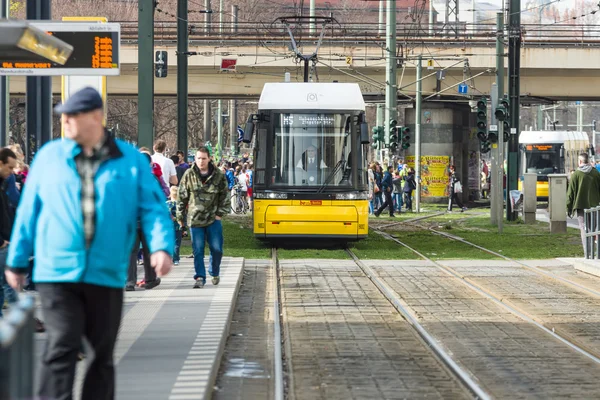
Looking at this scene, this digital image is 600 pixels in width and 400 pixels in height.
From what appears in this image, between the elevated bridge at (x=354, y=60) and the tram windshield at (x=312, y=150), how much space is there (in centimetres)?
2071

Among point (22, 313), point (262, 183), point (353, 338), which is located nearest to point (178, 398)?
point (22, 313)

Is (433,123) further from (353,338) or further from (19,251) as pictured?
(19,251)

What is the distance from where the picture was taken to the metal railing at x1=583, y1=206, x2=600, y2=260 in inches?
749

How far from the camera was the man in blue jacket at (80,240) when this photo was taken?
5684 millimetres

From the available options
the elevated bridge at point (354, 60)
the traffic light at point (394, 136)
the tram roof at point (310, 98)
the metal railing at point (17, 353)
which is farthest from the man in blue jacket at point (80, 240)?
the elevated bridge at point (354, 60)

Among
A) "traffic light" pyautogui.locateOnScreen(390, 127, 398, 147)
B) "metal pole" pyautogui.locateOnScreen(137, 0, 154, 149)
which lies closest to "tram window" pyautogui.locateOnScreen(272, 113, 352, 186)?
"metal pole" pyautogui.locateOnScreen(137, 0, 154, 149)

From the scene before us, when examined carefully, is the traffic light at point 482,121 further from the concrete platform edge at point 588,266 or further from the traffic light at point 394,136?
the concrete platform edge at point 588,266

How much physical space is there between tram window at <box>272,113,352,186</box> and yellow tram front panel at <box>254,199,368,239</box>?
1.36ft

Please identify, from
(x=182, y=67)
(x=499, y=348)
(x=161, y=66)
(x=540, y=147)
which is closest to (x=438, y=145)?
(x=540, y=147)

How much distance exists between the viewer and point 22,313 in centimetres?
394

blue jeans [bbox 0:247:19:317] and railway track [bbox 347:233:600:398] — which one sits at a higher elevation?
blue jeans [bbox 0:247:19:317]

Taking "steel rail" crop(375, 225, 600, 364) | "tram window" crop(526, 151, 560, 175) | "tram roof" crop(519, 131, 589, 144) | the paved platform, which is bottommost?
"steel rail" crop(375, 225, 600, 364)

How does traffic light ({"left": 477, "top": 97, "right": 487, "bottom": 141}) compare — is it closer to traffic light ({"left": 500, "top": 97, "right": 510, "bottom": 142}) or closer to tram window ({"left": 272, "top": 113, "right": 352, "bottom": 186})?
traffic light ({"left": 500, "top": 97, "right": 510, "bottom": 142})

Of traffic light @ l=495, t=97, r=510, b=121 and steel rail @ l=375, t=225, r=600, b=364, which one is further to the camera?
traffic light @ l=495, t=97, r=510, b=121
